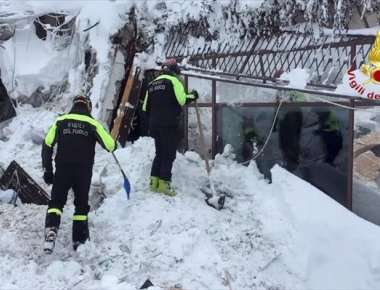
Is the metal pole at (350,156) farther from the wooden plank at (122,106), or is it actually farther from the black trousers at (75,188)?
the wooden plank at (122,106)

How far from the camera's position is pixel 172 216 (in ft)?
21.4

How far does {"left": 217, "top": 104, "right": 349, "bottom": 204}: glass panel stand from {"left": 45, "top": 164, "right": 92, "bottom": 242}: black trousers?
278 cm

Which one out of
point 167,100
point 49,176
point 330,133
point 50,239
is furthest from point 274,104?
point 50,239

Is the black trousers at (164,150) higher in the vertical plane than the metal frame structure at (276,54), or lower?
lower

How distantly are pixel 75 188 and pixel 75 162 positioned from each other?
296 mm

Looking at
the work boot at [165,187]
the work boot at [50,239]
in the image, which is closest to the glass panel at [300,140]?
the work boot at [165,187]

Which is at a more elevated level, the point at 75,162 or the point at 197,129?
the point at 75,162

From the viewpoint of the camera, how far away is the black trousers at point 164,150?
7.06 m

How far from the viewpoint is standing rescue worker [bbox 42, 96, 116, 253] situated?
5889 mm

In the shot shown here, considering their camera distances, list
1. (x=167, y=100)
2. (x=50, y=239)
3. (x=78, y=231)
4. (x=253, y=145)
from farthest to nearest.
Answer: (x=253, y=145), (x=167, y=100), (x=78, y=231), (x=50, y=239)

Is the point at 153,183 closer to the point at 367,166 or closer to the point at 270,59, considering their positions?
the point at 270,59

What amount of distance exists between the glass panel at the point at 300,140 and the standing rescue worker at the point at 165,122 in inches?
48.2

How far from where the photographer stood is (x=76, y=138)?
5941 millimetres

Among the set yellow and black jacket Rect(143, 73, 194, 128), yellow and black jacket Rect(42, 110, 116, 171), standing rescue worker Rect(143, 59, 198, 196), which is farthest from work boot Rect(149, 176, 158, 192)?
yellow and black jacket Rect(42, 110, 116, 171)
